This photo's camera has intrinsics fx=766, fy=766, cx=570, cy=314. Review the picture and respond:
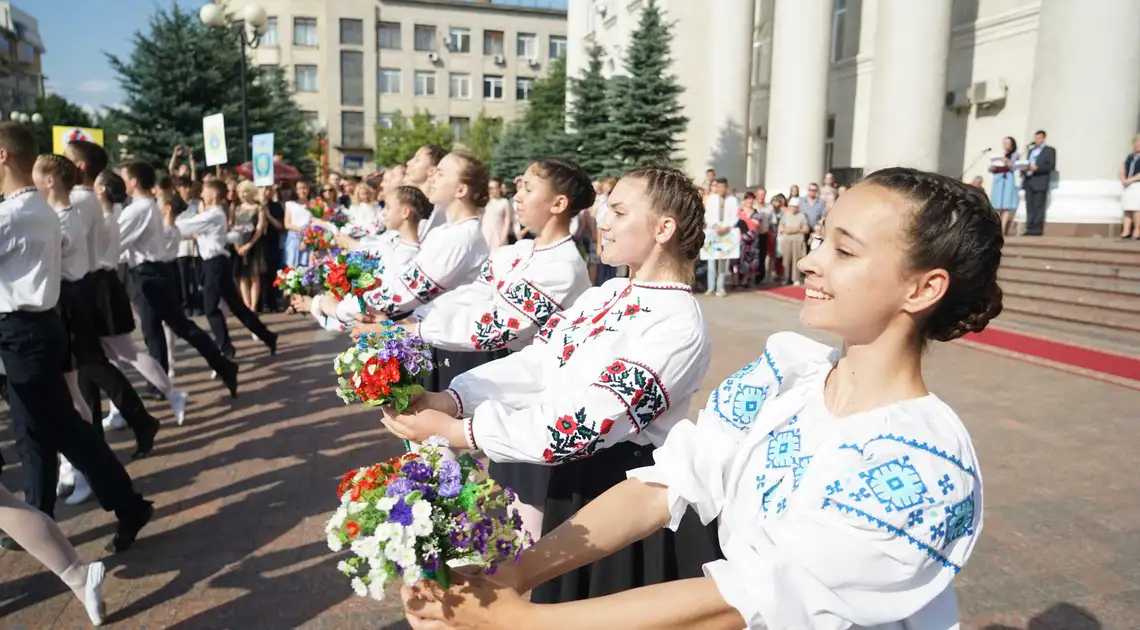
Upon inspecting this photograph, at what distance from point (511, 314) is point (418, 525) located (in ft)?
7.08

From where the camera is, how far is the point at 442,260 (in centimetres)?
421

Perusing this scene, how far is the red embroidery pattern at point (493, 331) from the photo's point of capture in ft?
Answer: 11.2

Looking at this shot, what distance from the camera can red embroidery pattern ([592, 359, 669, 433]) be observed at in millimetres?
2145

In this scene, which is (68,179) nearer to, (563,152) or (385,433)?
(385,433)

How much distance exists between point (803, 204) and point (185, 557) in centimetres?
1353

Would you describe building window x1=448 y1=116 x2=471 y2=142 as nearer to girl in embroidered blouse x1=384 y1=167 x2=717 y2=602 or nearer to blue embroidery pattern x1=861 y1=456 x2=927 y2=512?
girl in embroidered blouse x1=384 y1=167 x2=717 y2=602

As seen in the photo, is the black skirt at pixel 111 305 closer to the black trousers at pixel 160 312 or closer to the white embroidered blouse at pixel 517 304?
the black trousers at pixel 160 312

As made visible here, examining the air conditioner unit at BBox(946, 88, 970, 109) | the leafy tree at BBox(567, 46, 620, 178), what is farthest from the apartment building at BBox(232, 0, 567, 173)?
the air conditioner unit at BBox(946, 88, 970, 109)

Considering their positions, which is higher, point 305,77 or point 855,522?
point 305,77

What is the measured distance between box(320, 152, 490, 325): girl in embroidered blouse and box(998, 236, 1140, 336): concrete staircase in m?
9.04

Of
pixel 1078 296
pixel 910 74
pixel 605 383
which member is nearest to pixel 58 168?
pixel 605 383

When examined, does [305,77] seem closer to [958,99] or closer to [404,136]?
[404,136]

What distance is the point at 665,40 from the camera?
20047mm

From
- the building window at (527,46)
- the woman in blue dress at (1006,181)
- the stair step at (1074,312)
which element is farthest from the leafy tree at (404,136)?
the stair step at (1074,312)
